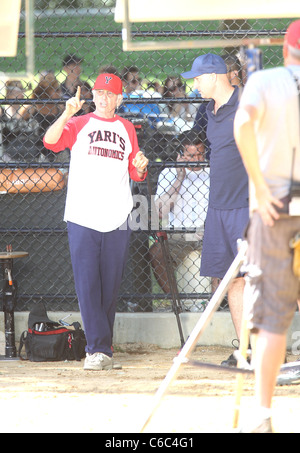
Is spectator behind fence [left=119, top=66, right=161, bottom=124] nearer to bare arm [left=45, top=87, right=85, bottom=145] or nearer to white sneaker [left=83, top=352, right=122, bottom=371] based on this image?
bare arm [left=45, top=87, right=85, bottom=145]

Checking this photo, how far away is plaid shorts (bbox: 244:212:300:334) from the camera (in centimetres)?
323

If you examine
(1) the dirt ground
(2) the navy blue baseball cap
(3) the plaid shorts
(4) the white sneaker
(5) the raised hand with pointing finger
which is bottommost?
(1) the dirt ground

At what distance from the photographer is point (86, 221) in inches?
227

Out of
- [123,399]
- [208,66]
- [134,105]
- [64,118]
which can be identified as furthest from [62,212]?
[123,399]

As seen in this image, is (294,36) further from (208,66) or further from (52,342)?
(52,342)

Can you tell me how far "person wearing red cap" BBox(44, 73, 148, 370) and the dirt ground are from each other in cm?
40

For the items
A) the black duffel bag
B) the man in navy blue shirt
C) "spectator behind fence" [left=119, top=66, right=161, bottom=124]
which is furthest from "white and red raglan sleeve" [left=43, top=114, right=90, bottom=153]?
the black duffel bag

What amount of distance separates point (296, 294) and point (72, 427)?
1425 millimetres

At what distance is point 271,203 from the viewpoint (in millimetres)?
3227

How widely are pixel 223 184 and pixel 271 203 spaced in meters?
2.42

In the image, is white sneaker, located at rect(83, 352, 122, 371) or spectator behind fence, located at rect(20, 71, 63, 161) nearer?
white sneaker, located at rect(83, 352, 122, 371)

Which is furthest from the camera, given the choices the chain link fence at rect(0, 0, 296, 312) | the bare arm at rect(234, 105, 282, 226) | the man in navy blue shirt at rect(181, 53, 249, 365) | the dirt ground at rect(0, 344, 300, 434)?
the chain link fence at rect(0, 0, 296, 312)

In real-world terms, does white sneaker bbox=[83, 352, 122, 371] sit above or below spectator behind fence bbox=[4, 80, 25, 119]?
below
